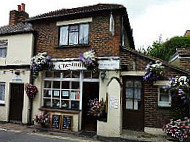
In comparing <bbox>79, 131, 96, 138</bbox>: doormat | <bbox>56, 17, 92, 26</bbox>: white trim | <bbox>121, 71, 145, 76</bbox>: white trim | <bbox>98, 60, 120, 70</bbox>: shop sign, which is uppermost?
<bbox>56, 17, 92, 26</bbox>: white trim

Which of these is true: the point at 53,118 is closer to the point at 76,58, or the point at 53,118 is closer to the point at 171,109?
the point at 76,58

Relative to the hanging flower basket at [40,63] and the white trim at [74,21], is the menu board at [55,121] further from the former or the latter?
the white trim at [74,21]

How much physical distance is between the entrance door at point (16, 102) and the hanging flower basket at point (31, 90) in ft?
2.93

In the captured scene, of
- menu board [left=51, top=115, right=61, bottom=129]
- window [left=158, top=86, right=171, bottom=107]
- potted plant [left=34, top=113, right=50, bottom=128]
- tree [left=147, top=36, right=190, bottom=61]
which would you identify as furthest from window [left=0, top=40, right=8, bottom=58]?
tree [left=147, top=36, right=190, bottom=61]

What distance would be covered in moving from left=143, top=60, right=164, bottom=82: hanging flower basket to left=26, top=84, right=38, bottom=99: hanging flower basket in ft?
18.8

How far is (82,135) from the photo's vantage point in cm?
826

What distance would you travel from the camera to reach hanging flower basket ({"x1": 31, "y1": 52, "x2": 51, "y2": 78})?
9398 millimetres

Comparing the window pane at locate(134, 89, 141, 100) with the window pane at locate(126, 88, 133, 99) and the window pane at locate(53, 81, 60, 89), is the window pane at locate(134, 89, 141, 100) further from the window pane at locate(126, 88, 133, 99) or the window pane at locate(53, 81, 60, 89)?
the window pane at locate(53, 81, 60, 89)

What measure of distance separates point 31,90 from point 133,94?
5.26 metres

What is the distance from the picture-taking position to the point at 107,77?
8.56 m

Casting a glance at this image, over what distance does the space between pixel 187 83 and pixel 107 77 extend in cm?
335

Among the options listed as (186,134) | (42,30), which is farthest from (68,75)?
(186,134)

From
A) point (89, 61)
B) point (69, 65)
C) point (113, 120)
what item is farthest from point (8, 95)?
point (113, 120)

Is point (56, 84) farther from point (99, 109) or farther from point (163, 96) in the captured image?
point (163, 96)
